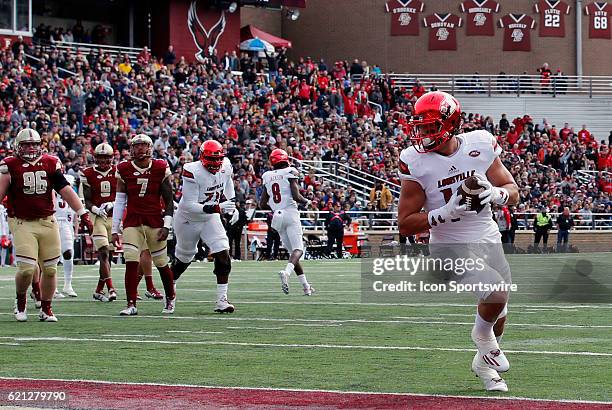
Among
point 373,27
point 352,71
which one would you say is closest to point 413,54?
point 373,27

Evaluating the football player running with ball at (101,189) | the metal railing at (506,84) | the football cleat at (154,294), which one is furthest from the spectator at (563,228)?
the football player running with ball at (101,189)

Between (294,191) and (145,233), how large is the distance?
404cm

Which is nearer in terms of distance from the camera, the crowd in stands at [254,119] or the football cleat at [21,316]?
the football cleat at [21,316]

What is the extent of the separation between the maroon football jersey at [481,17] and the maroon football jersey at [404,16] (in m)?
2.05

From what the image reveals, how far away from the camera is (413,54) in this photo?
5128 cm

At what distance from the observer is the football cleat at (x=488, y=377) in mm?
7641

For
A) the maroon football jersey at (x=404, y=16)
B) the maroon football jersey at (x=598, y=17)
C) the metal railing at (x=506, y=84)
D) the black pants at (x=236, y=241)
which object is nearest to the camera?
the black pants at (x=236, y=241)

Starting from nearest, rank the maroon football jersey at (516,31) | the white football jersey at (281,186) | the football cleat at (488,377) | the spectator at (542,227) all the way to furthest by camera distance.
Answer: the football cleat at (488,377)
the white football jersey at (281,186)
the spectator at (542,227)
the maroon football jersey at (516,31)

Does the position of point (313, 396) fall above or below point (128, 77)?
below

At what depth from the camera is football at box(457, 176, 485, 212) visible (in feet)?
24.1

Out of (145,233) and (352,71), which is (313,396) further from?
(352,71)

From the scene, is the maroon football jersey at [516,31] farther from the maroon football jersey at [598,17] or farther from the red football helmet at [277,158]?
the red football helmet at [277,158]

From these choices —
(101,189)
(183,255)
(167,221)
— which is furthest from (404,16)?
(167,221)

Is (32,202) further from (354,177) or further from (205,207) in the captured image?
(354,177)
